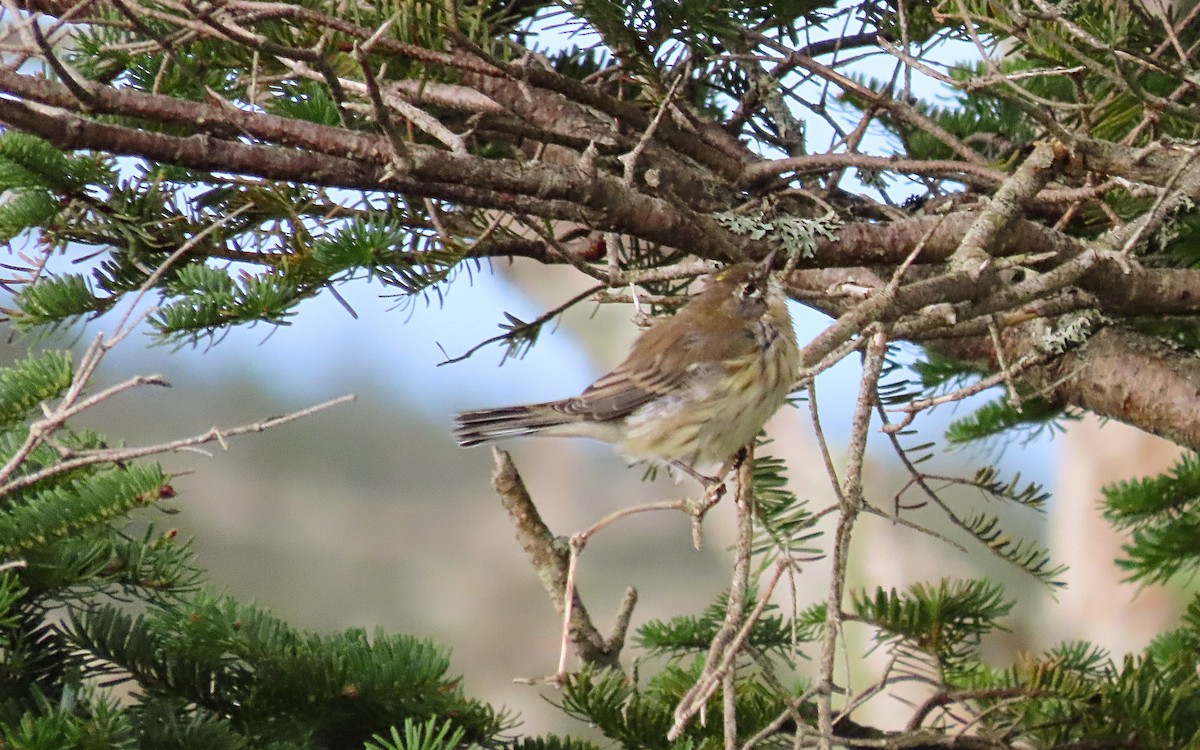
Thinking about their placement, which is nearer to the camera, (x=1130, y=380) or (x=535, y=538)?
(x=535, y=538)

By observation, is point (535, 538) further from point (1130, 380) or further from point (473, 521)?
point (473, 521)

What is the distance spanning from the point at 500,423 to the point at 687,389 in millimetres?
402

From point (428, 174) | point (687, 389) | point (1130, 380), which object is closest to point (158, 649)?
point (428, 174)

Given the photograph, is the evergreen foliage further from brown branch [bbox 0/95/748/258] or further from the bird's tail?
the bird's tail

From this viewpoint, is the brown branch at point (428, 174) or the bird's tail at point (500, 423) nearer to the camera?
the brown branch at point (428, 174)

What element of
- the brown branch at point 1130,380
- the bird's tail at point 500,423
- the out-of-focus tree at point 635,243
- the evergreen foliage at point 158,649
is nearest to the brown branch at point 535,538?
the out-of-focus tree at point 635,243

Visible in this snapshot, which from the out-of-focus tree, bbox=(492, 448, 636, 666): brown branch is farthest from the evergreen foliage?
bbox=(492, 448, 636, 666): brown branch

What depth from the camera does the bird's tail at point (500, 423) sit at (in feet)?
7.44

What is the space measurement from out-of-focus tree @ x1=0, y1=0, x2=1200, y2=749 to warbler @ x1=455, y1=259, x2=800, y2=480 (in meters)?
0.20

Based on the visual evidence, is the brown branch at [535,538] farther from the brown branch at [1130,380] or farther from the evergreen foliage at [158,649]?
the brown branch at [1130,380]

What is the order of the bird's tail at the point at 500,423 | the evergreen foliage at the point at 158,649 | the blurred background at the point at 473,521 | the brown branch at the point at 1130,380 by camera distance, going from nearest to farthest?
the evergreen foliage at the point at 158,649 < the brown branch at the point at 1130,380 < the bird's tail at the point at 500,423 < the blurred background at the point at 473,521

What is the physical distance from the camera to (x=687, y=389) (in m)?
2.42

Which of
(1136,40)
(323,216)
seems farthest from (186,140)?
(1136,40)

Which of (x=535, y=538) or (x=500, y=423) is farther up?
(x=500, y=423)
